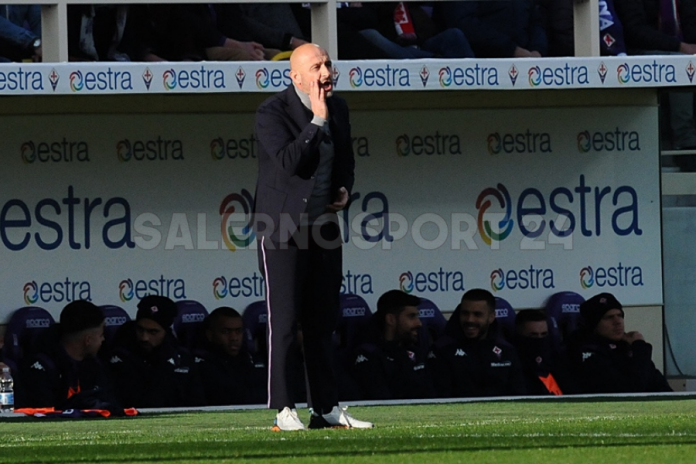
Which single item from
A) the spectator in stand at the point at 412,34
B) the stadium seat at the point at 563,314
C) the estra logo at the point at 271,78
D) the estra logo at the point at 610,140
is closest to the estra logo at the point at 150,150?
the estra logo at the point at 271,78

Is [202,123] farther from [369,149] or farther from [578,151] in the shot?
[578,151]

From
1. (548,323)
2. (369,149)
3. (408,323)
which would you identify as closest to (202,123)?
(369,149)

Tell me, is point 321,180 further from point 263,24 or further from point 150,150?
point 263,24

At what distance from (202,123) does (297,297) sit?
5.96 m

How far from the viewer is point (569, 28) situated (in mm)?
12125

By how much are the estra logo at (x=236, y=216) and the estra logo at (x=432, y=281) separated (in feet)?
4.07

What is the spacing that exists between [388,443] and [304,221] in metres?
1.08

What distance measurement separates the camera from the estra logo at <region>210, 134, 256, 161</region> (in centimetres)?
1155

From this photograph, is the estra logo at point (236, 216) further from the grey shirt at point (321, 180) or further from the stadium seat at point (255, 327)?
the grey shirt at point (321, 180)

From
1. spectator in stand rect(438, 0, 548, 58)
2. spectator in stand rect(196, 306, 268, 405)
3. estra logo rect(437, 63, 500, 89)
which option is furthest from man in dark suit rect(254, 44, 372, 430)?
spectator in stand rect(438, 0, 548, 58)

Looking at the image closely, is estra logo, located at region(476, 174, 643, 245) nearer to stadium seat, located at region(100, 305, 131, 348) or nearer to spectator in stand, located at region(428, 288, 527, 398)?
spectator in stand, located at region(428, 288, 527, 398)

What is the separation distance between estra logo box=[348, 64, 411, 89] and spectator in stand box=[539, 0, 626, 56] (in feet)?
7.37

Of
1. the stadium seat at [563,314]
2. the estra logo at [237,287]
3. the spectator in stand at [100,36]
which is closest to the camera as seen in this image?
A: the spectator in stand at [100,36]

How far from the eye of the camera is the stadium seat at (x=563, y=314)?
11.5m
